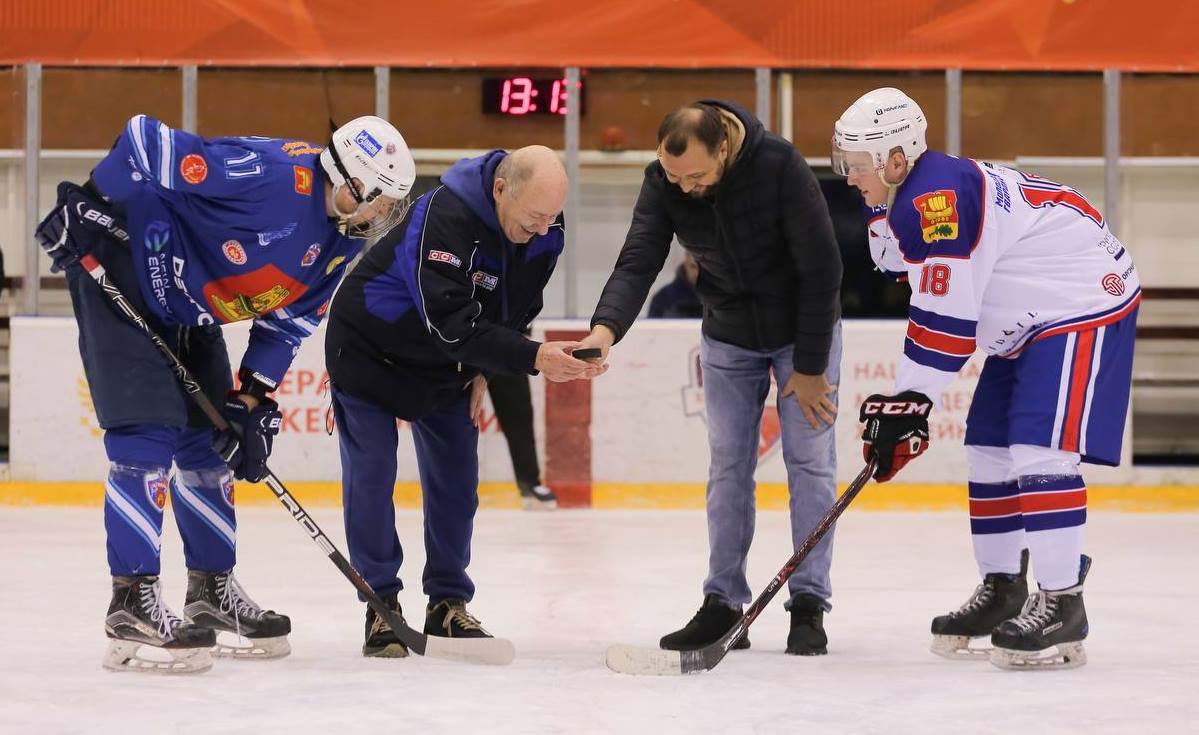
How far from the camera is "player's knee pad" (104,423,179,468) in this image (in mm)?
3125

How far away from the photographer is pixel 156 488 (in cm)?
314

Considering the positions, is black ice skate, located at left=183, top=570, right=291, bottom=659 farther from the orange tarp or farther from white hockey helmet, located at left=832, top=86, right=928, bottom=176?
the orange tarp

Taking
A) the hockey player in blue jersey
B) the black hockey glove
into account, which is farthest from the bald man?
the black hockey glove

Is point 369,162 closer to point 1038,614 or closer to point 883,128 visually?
point 883,128

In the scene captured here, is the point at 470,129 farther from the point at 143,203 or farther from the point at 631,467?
the point at 143,203

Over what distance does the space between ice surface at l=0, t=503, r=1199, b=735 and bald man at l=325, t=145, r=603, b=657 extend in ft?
0.79

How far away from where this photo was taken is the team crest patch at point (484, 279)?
10.6 ft

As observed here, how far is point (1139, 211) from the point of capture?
7234 millimetres

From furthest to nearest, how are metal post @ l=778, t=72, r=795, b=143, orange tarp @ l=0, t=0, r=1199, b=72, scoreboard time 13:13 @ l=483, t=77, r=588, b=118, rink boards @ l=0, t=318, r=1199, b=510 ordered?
1. metal post @ l=778, t=72, r=795, b=143
2. scoreboard time 13:13 @ l=483, t=77, r=588, b=118
3. orange tarp @ l=0, t=0, r=1199, b=72
4. rink boards @ l=0, t=318, r=1199, b=510

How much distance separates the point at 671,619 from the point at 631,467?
251 cm

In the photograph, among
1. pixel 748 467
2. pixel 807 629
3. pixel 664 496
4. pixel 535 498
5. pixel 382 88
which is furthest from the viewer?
pixel 382 88

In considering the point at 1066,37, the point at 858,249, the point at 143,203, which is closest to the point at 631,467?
the point at 858,249

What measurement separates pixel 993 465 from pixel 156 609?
175cm

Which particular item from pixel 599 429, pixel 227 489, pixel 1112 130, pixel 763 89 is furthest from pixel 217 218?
pixel 1112 130
